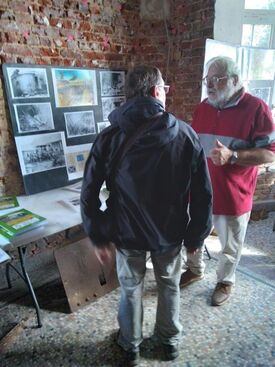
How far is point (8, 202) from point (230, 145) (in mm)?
1561

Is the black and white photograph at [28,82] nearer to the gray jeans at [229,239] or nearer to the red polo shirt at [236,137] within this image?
the red polo shirt at [236,137]

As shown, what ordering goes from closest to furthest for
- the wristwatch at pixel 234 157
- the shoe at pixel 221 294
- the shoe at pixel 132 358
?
the shoe at pixel 132 358
the wristwatch at pixel 234 157
the shoe at pixel 221 294

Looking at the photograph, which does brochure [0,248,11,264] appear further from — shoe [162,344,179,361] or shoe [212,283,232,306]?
shoe [212,283,232,306]

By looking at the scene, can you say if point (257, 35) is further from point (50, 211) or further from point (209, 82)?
point (50, 211)

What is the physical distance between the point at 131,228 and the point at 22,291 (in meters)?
1.34

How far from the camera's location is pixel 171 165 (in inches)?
48.8

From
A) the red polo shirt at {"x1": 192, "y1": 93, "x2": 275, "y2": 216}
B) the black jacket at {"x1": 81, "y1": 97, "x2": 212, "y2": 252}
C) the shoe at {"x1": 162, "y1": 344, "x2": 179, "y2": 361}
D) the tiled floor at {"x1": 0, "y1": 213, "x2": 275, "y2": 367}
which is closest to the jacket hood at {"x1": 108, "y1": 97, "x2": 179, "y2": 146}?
the black jacket at {"x1": 81, "y1": 97, "x2": 212, "y2": 252}

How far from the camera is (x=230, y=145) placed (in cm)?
174

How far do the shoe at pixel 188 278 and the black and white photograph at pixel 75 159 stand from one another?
1.21m

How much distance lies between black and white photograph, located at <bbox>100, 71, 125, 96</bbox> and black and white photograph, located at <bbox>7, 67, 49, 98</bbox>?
21.1 inches

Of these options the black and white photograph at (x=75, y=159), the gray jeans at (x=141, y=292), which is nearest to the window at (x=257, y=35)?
the black and white photograph at (x=75, y=159)

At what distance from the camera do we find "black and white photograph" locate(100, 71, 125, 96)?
8.13 feet

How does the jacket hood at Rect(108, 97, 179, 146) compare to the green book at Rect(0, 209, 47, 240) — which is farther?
the green book at Rect(0, 209, 47, 240)

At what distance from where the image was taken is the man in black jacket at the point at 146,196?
1.19 m
